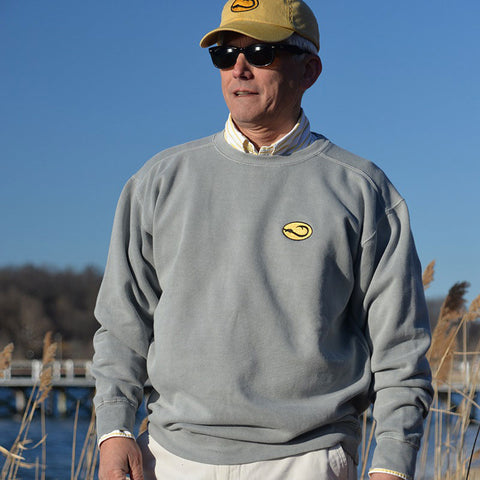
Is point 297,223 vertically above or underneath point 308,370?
above

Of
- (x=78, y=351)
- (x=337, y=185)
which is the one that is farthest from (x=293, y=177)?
(x=78, y=351)

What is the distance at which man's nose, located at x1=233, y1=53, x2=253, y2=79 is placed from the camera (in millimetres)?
1687

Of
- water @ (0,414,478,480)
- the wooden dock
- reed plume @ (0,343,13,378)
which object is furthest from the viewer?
the wooden dock

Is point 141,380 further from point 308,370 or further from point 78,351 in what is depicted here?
point 78,351

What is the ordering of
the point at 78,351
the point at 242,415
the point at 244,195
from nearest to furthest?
the point at 242,415 < the point at 244,195 < the point at 78,351

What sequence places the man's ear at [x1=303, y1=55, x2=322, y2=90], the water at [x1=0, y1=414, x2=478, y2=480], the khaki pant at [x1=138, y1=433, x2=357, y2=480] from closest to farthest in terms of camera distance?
1. the khaki pant at [x1=138, y1=433, x2=357, y2=480]
2. the man's ear at [x1=303, y1=55, x2=322, y2=90]
3. the water at [x1=0, y1=414, x2=478, y2=480]

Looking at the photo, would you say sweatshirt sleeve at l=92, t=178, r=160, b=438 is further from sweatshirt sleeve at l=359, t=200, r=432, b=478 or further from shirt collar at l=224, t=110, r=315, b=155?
sweatshirt sleeve at l=359, t=200, r=432, b=478

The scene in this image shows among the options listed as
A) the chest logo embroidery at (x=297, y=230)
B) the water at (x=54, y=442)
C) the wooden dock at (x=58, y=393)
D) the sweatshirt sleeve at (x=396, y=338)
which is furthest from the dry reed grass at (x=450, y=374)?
the wooden dock at (x=58, y=393)

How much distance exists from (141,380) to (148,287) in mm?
202

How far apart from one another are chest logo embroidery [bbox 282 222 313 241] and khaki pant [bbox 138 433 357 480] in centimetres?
42

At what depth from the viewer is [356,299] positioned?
5.56 feet

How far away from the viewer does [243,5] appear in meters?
1.73

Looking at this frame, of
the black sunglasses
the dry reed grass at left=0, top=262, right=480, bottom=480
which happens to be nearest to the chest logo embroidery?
the black sunglasses

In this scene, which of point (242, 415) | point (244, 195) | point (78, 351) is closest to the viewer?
point (242, 415)
